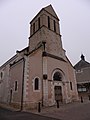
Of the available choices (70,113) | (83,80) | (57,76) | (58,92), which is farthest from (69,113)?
(83,80)

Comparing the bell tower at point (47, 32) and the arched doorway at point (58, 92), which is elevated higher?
the bell tower at point (47, 32)

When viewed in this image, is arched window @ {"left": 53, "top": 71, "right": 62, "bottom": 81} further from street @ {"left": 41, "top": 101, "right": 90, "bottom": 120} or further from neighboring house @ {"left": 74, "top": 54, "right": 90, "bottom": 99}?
neighboring house @ {"left": 74, "top": 54, "right": 90, "bottom": 99}

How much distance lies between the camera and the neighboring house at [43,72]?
13.3m

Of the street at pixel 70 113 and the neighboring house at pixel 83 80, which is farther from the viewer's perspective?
the neighboring house at pixel 83 80

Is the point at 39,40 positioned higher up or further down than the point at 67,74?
higher up

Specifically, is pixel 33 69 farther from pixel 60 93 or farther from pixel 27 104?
pixel 60 93

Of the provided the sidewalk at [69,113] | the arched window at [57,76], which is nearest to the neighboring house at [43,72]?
the arched window at [57,76]

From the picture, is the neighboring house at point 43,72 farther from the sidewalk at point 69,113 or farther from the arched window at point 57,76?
the sidewalk at point 69,113

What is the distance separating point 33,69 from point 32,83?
1.72m

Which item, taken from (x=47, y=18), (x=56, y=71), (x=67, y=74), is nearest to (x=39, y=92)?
(x=56, y=71)

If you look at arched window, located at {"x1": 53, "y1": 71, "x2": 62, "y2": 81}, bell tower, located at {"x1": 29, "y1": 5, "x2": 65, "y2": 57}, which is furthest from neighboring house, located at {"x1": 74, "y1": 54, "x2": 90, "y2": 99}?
bell tower, located at {"x1": 29, "y1": 5, "x2": 65, "y2": 57}

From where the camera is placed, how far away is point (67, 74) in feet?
58.1

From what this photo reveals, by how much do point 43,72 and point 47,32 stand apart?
22.5 ft

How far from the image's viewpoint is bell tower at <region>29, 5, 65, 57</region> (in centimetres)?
1767
